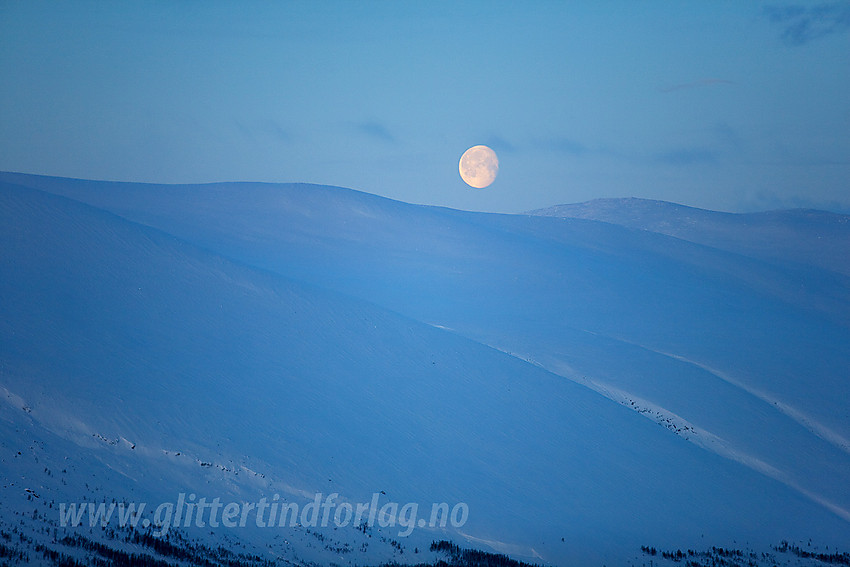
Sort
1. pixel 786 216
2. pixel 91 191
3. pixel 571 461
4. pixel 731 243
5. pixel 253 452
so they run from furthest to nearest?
pixel 786 216 < pixel 731 243 < pixel 91 191 < pixel 571 461 < pixel 253 452

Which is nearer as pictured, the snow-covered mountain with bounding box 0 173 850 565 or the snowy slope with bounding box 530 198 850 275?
the snow-covered mountain with bounding box 0 173 850 565

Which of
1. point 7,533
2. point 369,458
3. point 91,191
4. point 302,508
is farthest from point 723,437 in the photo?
point 91,191

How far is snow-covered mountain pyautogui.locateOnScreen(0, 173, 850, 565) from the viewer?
1712 centimetres

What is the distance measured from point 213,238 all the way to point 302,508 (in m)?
26.1

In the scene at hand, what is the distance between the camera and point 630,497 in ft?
69.5

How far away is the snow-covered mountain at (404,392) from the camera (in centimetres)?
1712

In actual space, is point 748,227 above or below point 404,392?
above

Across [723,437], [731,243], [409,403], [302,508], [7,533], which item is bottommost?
[7,533]

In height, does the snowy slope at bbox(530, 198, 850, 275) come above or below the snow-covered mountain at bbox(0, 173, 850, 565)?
above

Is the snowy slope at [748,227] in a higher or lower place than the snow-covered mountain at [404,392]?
higher

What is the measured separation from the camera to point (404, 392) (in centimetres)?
2466

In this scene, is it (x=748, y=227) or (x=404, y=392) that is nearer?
(x=404, y=392)

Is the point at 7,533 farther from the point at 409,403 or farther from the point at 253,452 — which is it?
the point at 409,403

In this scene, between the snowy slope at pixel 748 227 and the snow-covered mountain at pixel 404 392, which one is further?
the snowy slope at pixel 748 227
